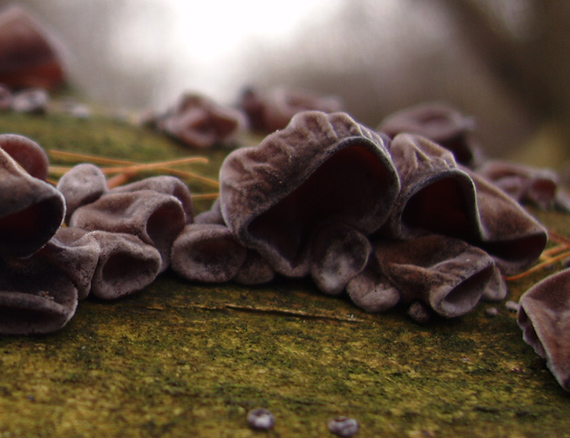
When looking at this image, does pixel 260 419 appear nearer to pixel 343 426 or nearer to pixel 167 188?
pixel 343 426

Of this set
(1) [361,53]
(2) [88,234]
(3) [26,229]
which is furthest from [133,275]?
(1) [361,53]

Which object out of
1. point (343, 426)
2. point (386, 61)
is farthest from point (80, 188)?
point (386, 61)

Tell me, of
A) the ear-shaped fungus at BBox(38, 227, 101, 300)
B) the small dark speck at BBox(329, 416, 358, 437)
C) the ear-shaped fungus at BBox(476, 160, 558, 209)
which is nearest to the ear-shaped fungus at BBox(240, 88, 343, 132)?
the ear-shaped fungus at BBox(476, 160, 558, 209)

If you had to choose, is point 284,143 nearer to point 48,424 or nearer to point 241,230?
point 241,230

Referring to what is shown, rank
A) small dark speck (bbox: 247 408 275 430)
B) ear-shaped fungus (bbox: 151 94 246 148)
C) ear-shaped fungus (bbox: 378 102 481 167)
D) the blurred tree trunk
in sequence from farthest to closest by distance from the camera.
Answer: the blurred tree trunk
ear-shaped fungus (bbox: 151 94 246 148)
ear-shaped fungus (bbox: 378 102 481 167)
small dark speck (bbox: 247 408 275 430)

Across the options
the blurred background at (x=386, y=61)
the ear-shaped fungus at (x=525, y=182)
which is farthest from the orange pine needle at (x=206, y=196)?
the blurred background at (x=386, y=61)

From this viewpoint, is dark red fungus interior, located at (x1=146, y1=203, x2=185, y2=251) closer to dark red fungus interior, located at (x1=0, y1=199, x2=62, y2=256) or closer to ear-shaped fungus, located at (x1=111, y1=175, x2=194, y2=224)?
ear-shaped fungus, located at (x1=111, y1=175, x2=194, y2=224)

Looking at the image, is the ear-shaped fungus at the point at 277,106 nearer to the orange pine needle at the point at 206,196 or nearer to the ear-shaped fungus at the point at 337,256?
the orange pine needle at the point at 206,196
